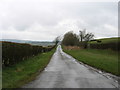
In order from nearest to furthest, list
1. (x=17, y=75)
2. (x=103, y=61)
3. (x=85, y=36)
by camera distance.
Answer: (x=17, y=75), (x=103, y=61), (x=85, y=36)

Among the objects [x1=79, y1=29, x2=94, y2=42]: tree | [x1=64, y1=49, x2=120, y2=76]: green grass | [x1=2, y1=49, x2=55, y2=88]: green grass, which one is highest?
[x1=79, y1=29, x2=94, y2=42]: tree

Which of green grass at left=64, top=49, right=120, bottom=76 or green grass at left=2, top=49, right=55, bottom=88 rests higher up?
green grass at left=2, top=49, right=55, bottom=88

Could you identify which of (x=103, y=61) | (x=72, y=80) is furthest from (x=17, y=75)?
(x=103, y=61)

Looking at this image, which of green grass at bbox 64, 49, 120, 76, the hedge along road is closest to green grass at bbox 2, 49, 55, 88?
the hedge along road

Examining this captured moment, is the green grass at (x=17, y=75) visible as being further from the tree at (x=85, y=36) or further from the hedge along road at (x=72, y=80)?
the tree at (x=85, y=36)

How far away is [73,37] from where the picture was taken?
92.2 meters

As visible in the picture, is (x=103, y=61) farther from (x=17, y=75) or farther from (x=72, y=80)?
(x=17, y=75)

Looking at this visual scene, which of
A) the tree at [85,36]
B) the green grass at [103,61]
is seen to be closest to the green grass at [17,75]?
the green grass at [103,61]

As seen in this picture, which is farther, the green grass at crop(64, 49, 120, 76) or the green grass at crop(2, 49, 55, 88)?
the green grass at crop(64, 49, 120, 76)

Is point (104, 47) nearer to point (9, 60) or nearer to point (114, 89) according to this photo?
point (9, 60)

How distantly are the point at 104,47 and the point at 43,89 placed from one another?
107 feet

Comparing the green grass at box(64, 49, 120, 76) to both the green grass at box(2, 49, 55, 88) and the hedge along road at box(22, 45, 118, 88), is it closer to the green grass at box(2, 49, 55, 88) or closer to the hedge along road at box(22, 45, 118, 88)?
the hedge along road at box(22, 45, 118, 88)

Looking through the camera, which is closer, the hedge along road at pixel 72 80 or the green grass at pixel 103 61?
the hedge along road at pixel 72 80

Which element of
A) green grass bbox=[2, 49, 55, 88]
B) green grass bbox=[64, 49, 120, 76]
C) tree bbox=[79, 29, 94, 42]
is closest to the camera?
green grass bbox=[2, 49, 55, 88]
